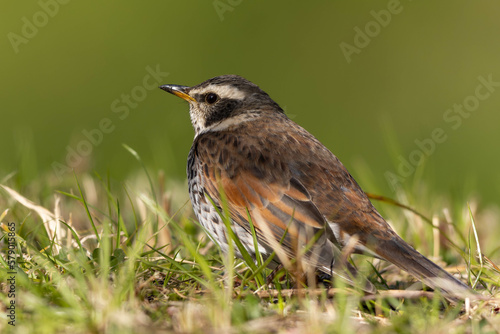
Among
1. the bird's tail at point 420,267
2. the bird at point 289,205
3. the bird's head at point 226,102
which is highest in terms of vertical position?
the bird's head at point 226,102

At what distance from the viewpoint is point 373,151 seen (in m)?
16.8

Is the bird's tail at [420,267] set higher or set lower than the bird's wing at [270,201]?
lower

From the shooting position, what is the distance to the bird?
4.92 m

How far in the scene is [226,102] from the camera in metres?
6.91

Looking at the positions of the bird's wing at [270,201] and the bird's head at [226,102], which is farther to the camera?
the bird's head at [226,102]

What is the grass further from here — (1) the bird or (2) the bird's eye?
(2) the bird's eye

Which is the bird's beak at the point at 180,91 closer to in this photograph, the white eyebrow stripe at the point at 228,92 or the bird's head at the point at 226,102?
the bird's head at the point at 226,102

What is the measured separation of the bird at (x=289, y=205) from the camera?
4.92m

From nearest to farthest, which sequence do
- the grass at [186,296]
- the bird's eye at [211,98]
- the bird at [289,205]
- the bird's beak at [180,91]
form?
the grass at [186,296] → the bird at [289,205] → the bird's eye at [211,98] → the bird's beak at [180,91]

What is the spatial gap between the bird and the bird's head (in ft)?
1.27

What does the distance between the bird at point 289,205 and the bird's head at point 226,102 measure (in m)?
0.39

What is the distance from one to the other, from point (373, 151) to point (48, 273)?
12982 mm

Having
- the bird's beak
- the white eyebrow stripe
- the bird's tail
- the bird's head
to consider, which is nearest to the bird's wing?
the bird's tail

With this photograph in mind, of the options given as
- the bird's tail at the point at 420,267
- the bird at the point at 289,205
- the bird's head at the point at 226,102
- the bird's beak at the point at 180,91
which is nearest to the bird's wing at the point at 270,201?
the bird at the point at 289,205
